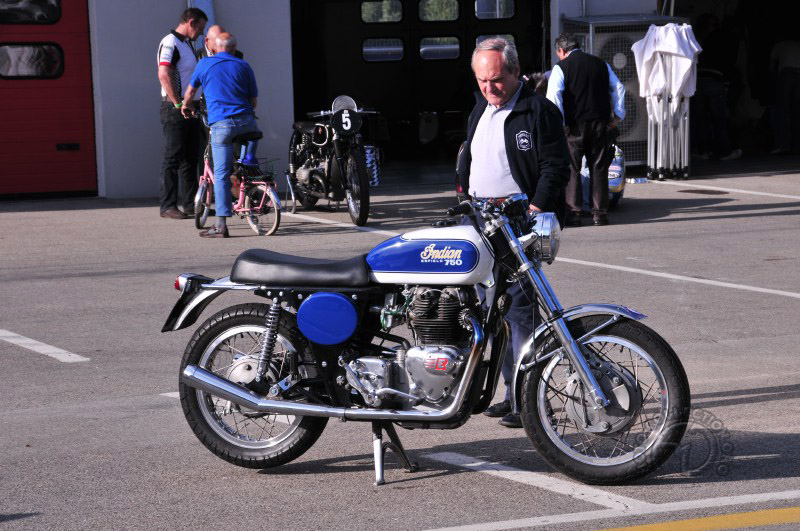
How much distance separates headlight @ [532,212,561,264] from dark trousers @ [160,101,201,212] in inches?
351

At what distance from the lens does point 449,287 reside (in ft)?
17.2

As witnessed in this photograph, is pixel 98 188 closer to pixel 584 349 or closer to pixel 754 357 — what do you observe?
pixel 754 357

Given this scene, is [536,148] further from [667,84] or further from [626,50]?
[626,50]

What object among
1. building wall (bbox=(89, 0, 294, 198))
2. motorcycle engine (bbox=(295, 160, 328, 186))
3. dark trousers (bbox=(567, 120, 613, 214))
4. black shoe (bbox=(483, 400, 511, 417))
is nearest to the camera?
black shoe (bbox=(483, 400, 511, 417))

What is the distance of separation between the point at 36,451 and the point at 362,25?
1603 centimetres

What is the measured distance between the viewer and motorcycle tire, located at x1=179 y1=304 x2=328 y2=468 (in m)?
5.50

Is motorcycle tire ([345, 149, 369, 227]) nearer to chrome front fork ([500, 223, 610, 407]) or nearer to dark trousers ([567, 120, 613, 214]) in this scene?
dark trousers ([567, 120, 613, 214])

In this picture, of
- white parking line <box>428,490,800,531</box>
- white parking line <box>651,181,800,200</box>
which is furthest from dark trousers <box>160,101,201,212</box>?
white parking line <box>428,490,800,531</box>

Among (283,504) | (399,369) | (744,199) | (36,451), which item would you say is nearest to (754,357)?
(399,369)

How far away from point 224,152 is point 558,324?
7.57 m

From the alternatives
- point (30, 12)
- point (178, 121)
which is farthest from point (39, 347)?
point (30, 12)

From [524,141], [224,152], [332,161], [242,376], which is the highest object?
[524,141]

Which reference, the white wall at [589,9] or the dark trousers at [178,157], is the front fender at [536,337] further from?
the white wall at [589,9]

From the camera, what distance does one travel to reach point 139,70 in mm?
15656
